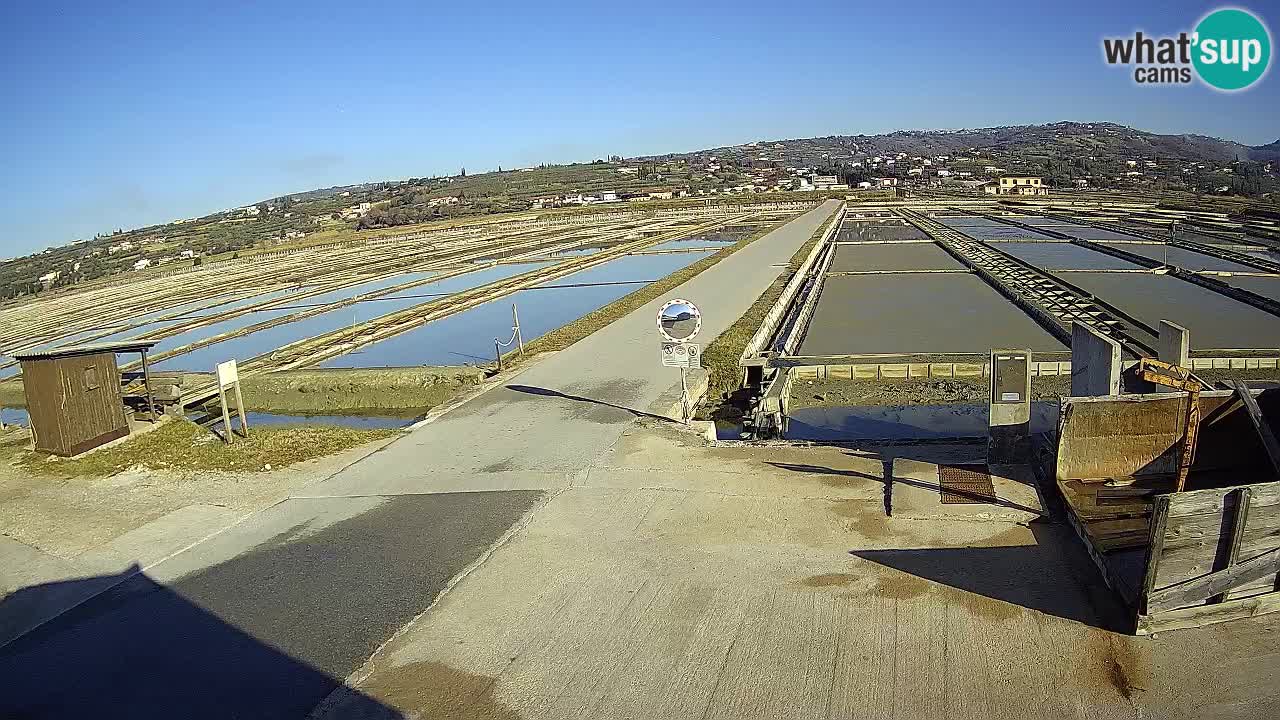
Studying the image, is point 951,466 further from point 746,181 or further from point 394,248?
point 746,181

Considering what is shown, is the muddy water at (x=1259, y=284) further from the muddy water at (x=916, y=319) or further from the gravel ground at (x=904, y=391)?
the gravel ground at (x=904, y=391)

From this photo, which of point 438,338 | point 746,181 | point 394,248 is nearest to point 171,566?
point 438,338

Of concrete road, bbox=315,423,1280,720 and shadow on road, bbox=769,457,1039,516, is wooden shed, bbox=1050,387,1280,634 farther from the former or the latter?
shadow on road, bbox=769,457,1039,516

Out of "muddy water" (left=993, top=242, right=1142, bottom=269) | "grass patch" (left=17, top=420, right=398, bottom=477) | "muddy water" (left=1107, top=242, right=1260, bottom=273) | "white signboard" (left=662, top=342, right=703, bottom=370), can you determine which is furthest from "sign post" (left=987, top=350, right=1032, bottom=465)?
"muddy water" (left=1107, top=242, right=1260, bottom=273)

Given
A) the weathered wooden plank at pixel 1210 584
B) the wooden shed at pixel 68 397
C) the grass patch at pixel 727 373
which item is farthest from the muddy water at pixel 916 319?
the weathered wooden plank at pixel 1210 584

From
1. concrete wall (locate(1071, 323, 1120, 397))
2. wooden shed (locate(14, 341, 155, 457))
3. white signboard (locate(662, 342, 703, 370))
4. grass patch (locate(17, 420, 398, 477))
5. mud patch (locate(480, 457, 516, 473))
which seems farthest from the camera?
wooden shed (locate(14, 341, 155, 457))

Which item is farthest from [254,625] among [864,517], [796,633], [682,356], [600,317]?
[600,317]
